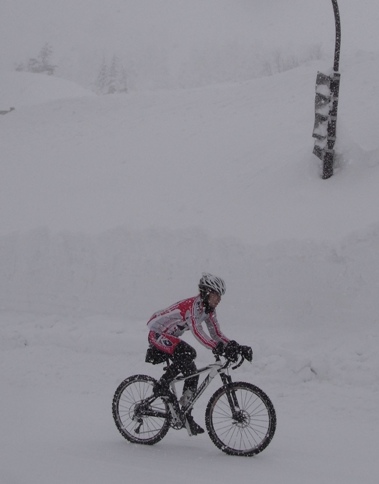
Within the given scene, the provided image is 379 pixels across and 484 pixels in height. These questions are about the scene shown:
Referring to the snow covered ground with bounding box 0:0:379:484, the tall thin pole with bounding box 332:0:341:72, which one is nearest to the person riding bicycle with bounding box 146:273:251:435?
the snow covered ground with bounding box 0:0:379:484

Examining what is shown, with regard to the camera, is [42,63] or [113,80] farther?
[42,63]

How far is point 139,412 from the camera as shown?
6.03 meters

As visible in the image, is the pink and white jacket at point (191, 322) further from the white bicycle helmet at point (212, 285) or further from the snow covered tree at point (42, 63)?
the snow covered tree at point (42, 63)

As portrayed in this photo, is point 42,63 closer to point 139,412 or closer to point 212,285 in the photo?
point 139,412

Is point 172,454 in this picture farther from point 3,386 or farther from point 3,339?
point 3,339


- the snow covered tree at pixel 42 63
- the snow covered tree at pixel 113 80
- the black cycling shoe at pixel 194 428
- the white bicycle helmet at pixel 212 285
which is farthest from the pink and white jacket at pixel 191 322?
the snow covered tree at pixel 42 63

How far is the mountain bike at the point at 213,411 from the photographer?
17.8 feet

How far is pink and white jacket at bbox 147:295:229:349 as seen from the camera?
217 inches

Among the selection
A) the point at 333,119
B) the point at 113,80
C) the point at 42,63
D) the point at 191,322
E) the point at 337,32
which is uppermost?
the point at 42,63

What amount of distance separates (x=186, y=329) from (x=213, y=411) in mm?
964

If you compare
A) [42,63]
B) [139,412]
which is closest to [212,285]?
[139,412]

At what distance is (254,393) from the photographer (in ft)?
17.6

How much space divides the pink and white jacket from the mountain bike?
10.5 inches

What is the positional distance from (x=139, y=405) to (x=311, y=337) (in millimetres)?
4187
